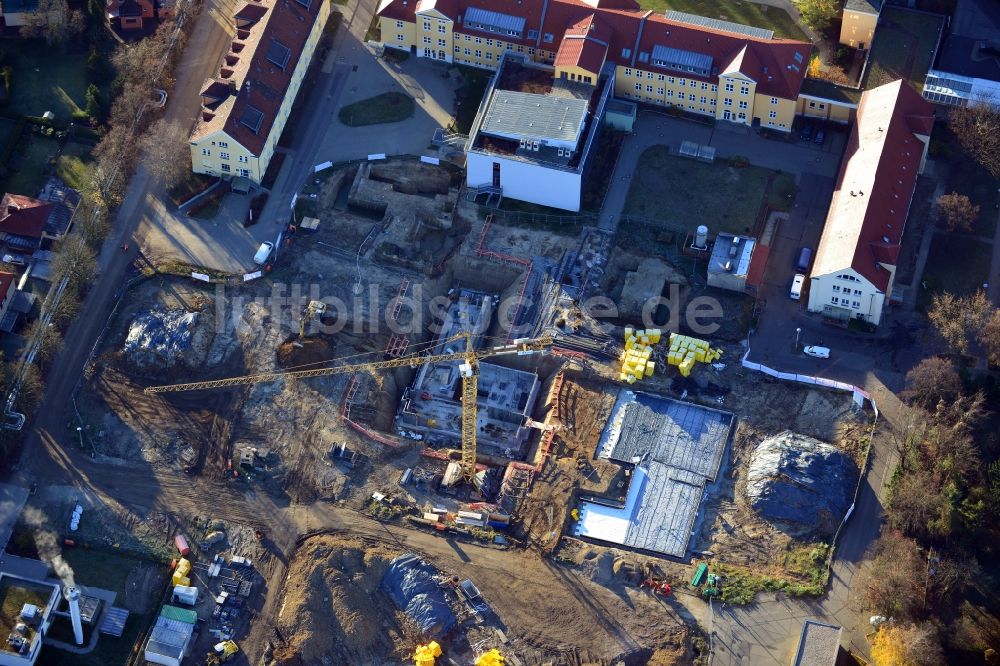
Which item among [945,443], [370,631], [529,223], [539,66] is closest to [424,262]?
[529,223]

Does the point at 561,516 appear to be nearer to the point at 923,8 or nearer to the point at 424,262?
the point at 424,262

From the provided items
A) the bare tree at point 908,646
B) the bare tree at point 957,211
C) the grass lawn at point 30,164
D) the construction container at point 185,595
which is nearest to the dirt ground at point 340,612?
the construction container at point 185,595

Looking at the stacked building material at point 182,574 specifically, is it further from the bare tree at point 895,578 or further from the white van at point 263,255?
the bare tree at point 895,578

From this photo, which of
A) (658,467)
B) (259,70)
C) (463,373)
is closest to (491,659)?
(658,467)

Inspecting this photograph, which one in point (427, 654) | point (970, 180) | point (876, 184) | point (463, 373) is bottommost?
point (427, 654)

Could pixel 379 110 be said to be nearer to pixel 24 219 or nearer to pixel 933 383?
pixel 24 219
